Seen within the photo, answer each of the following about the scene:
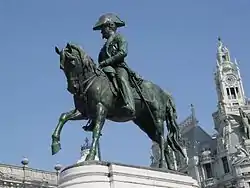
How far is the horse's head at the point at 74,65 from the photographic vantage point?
13.9 meters

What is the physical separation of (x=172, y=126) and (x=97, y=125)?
13.1 feet

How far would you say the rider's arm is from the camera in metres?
14.9

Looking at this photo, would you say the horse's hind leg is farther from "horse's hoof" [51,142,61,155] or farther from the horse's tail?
"horse's hoof" [51,142,61,155]

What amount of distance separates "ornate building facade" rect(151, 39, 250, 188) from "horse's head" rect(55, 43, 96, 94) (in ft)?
168

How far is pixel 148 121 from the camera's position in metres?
16.0

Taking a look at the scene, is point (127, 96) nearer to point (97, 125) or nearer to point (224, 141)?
point (97, 125)

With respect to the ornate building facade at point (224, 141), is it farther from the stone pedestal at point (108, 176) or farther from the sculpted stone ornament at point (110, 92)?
the stone pedestal at point (108, 176)

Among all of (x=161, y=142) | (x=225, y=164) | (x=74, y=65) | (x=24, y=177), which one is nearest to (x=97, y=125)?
(x=74, y=65)

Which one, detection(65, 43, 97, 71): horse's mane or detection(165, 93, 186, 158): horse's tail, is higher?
detection(65, 43, 97, 71): horse's mane

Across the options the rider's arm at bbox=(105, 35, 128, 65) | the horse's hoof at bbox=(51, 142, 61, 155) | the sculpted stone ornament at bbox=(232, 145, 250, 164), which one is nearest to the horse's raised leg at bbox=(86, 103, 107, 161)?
the horse's hoof at bbox=(51, 142, 61, 155)

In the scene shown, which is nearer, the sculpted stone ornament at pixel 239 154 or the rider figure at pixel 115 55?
the rider figure at pixel 115 55

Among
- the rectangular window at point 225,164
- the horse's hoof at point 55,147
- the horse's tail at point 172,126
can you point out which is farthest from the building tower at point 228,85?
the horse's hoof at point 55,147

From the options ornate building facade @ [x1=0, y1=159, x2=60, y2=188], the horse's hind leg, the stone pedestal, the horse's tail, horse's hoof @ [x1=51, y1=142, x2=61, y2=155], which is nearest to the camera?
the stone pedestal

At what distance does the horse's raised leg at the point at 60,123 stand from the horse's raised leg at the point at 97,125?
620 mm
